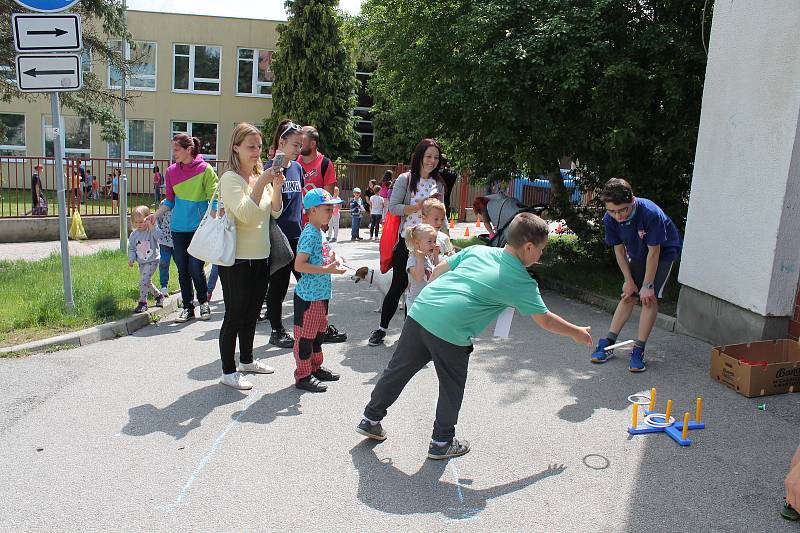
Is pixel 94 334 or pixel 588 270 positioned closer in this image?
pixel 94 334

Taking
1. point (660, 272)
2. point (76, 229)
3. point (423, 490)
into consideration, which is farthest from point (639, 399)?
point (76, 229)

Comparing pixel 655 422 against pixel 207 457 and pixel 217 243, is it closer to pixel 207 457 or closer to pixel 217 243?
pixel 207 457

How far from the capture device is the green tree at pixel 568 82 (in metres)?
9.20

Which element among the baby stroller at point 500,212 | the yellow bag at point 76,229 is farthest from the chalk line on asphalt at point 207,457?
the yellow bag at point 76,229

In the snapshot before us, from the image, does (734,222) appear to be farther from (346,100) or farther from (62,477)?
(346,100)

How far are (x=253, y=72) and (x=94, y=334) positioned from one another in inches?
1010

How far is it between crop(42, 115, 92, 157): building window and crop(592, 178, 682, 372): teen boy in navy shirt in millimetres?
27720

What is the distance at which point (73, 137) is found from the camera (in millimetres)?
29438

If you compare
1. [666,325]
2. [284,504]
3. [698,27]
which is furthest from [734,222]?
[284,504]

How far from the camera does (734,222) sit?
262 inches

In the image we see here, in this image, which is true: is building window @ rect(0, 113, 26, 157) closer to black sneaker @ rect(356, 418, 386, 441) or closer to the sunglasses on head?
the sunglasses on head

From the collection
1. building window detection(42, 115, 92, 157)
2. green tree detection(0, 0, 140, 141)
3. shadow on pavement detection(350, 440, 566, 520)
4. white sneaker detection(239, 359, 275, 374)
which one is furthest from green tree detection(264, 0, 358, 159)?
shadow on pavement detection(350, 440, 566, 520)

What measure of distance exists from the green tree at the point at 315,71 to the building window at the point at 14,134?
10710mm

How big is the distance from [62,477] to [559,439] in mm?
3161
